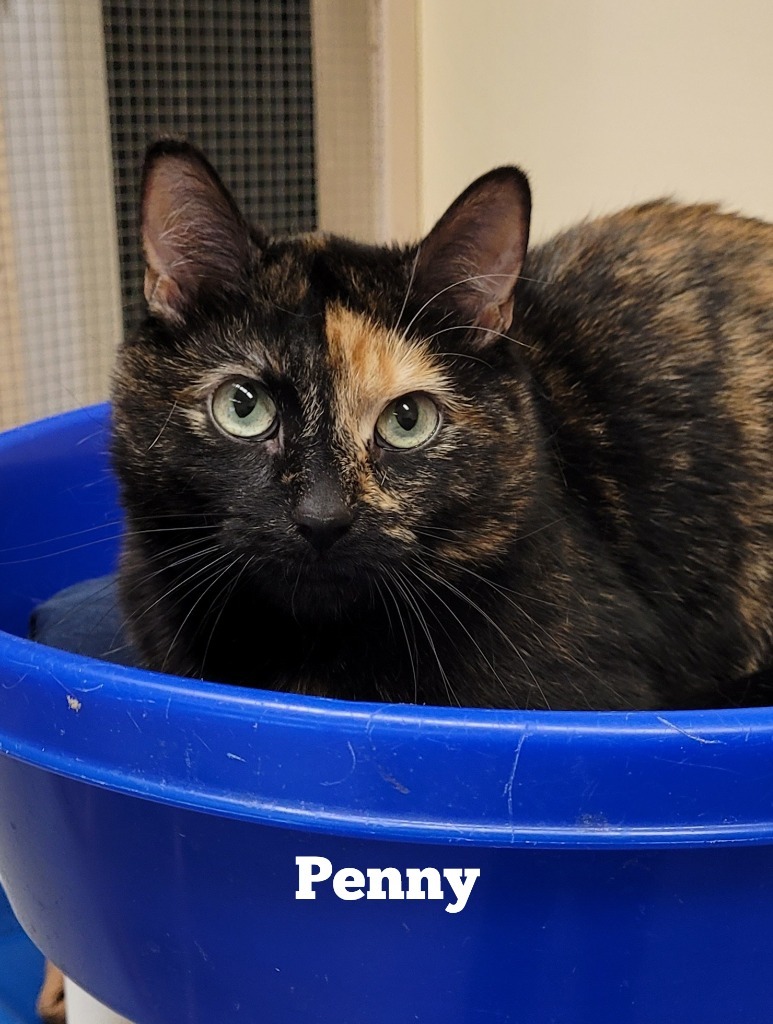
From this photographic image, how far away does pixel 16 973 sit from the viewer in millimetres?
1235

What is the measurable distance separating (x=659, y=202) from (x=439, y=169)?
89 cm

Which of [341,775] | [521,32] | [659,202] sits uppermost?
[521,32]

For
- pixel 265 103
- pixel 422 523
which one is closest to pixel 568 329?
pixel 422 523

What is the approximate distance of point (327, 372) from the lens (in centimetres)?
79

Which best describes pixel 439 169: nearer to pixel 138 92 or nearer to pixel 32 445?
pixel 138 92

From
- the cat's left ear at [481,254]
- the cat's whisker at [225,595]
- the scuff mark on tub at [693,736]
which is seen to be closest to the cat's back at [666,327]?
the cat's left ear at [481,254]

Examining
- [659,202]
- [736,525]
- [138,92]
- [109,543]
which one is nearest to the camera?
[736,525]

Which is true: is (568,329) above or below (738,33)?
below

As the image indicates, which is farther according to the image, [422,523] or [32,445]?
[32,445]

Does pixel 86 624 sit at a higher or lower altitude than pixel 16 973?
higher

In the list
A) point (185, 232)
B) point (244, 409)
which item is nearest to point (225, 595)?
point (244, 409)

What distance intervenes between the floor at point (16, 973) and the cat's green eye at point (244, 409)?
0.76 meters

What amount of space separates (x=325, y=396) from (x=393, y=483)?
80mm

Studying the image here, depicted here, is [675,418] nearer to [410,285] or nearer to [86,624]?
[410,285]
